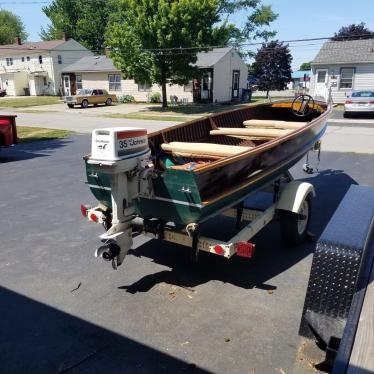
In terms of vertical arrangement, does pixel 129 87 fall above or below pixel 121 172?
above

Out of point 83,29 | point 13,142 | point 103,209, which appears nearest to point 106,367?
point 103,209

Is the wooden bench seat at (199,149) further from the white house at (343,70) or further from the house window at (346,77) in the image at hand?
the house window at (346,77)

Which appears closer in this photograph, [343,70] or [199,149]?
[199,149]

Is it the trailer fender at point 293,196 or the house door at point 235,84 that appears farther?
the house door at point 235,84

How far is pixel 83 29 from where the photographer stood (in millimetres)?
67875

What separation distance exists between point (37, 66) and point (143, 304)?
54.3 metres

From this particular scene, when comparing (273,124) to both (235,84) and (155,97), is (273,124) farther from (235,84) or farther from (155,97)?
(235,84)

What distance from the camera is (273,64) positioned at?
52281 millimetres

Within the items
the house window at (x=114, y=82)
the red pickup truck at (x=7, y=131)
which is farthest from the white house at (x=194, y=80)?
the red pickup truck at (x=7, y=131)

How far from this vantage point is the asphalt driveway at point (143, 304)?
10.8ft

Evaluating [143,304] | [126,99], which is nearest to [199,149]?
[143,304]

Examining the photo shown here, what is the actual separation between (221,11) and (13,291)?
183 feet

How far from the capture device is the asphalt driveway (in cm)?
330

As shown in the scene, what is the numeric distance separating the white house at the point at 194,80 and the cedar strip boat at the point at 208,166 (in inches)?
1051
